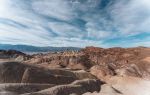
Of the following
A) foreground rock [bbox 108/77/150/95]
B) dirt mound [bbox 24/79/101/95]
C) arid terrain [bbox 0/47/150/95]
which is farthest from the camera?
foreground rock [bbox 108/77/150/95]

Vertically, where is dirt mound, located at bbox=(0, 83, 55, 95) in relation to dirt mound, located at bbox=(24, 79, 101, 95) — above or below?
above

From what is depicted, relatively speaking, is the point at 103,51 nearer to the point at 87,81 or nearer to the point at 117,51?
the point at 117,51

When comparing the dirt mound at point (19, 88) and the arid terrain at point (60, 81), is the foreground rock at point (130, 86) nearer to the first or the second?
the arid terrain at point (60, 81)

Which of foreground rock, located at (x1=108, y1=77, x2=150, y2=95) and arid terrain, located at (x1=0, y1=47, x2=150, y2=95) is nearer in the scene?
arid terrain, located at (x1=0, y1=47, x2=150, y2=95)

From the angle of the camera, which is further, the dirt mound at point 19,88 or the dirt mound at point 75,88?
the dirt mound at point 75,88

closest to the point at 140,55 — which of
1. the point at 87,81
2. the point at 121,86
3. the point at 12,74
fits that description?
the point at 121,86

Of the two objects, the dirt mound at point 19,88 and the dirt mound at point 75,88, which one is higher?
the dirt mound at point 19,88

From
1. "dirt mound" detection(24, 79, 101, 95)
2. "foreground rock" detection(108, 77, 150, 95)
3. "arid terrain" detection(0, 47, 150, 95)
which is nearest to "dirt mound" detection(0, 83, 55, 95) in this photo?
"arid terrain" detection(0, 47, 150, 95)

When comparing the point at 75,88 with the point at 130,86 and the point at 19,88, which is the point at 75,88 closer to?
→ the point at 19,88

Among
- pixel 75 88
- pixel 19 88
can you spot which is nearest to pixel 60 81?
pixel 75 88

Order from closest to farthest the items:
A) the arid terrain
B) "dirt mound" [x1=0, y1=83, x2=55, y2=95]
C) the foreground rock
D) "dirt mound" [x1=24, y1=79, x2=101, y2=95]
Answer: "dirt mound" [x1=0, y1=83, x2=55, y2=95] < "dirt mound" [x1=24, y1=79, x2=101, y2=95] < the arid terrain < the foreground rock

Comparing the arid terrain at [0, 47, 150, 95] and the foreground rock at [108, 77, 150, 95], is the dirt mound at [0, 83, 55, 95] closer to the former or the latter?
the arid terrain at [0, 47, 150, 95]

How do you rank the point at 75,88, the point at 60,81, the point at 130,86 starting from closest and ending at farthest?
the point at 75,88, the point at 60,81, the point at 130,86

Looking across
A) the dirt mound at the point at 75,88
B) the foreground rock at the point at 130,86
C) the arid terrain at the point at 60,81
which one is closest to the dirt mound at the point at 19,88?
the arid terrain at the point at 60,81
